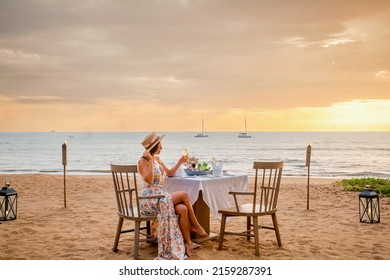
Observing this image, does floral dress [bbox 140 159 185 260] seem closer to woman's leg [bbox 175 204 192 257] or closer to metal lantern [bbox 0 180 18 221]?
woman's leg [bbox 175 204 192 257]

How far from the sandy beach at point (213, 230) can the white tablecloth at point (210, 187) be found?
43cm

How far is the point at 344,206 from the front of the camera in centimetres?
612

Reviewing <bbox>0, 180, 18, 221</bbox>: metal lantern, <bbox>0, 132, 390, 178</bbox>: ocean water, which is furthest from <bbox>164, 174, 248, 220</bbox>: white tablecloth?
<bbox>0, 132, 390, 178</bbox>: ocean water

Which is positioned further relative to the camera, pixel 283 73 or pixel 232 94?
pixel 232 94

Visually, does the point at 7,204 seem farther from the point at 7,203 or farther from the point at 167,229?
the point at 167,229

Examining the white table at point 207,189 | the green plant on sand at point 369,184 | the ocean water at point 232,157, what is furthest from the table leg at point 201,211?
the green plant on sand at point 369,184

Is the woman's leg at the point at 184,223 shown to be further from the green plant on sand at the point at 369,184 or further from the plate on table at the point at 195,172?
the green plant on sand at the point at 369,184

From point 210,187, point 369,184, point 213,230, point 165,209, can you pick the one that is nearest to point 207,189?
point 210,187

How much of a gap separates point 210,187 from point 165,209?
487 mm

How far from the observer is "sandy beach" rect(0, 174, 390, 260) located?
3.65 m

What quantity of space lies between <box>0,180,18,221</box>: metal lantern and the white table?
2.12 metres
